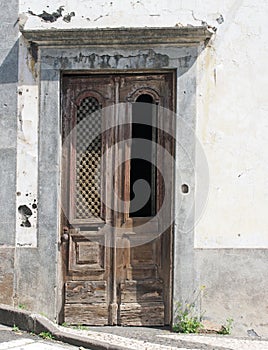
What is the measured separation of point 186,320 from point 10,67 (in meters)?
3.57

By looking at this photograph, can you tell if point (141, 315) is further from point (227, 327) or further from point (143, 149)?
point (143, 149)

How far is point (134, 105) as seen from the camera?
7355 mm

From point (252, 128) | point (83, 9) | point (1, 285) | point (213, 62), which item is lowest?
point (1, 285)

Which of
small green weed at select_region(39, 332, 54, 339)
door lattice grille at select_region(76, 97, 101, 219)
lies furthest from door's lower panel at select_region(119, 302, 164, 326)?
door lattice grille at select_region(76, 97, 101, 219)

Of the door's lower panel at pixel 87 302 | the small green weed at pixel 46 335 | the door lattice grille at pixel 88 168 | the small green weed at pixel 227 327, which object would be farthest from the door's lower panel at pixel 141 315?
the door lattice grille at pixel 88 168

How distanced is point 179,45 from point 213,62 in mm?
442

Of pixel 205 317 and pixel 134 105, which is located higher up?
pixel 134 105

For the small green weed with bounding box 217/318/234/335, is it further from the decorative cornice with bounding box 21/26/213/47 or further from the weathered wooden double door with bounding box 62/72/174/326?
the decorative cornice with bounding box 21/26/213/47

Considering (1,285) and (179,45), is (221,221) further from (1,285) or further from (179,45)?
(1,285)

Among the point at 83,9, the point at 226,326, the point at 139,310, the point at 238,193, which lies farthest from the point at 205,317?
the point at 83,9

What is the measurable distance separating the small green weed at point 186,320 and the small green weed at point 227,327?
0.25m

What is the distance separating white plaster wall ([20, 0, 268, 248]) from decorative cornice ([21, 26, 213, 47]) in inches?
7.1

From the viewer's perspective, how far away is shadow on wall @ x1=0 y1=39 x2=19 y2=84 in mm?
7246

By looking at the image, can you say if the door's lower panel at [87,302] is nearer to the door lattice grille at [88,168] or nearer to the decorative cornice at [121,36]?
the door lattice grille at [88,168]
